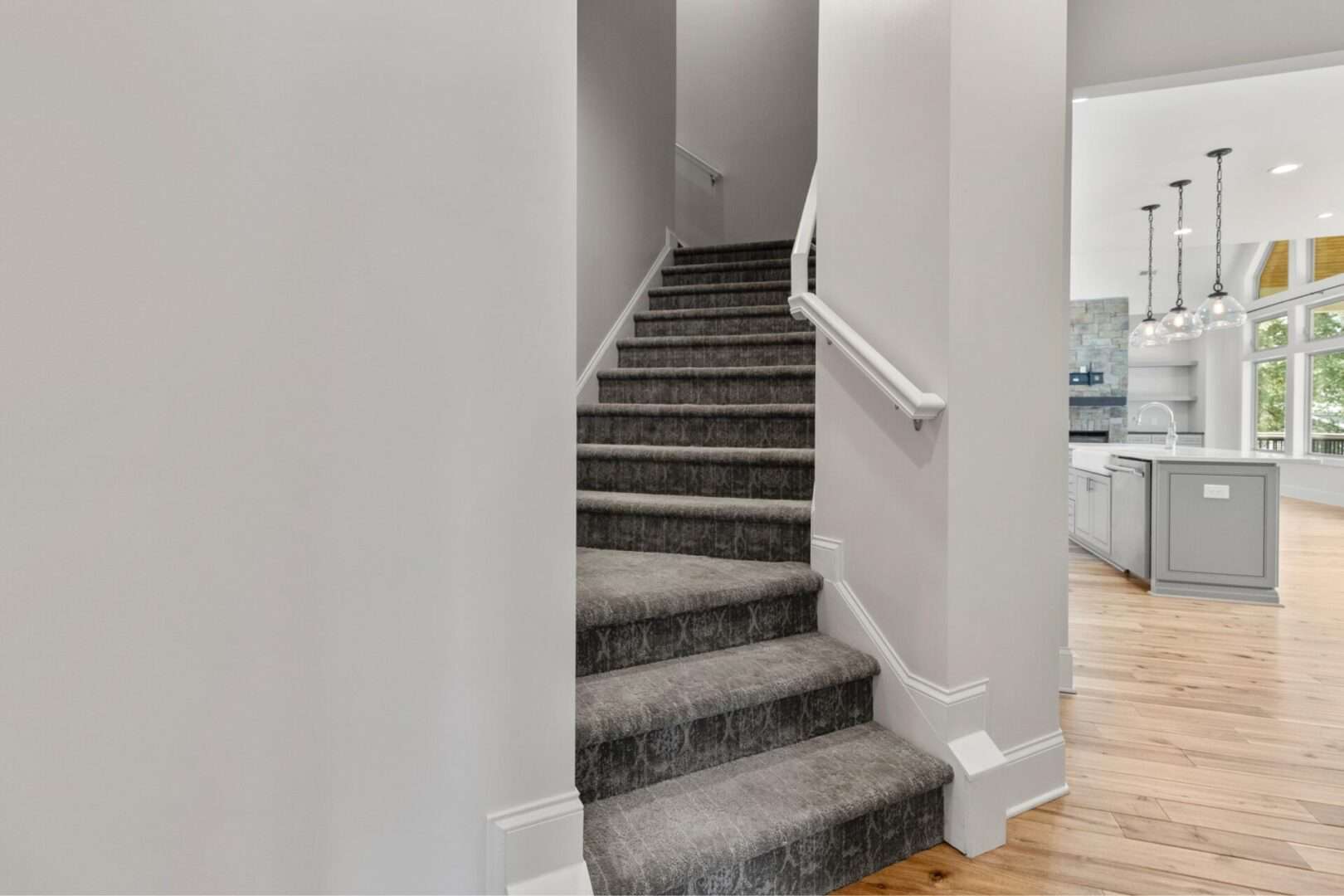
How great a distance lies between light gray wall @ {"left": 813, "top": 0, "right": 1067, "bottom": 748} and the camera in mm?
1679

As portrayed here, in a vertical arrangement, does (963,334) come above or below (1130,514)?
above

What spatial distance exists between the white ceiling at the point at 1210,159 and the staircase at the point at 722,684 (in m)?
2.62

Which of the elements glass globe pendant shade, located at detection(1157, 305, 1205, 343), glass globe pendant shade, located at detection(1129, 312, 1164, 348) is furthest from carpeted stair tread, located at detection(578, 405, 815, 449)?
glass globe pendant shade, located at detection(1129, 312, 1164, 348)

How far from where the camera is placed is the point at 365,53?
1046 mm

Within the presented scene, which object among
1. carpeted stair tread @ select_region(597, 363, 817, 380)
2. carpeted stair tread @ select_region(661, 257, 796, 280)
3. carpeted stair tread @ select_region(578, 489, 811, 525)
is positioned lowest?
carpeted stair tread @ select_region(578, 489, 811, 525)

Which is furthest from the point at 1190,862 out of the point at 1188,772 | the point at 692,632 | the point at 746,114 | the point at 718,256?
the point at 746,114

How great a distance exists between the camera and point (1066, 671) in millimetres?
2576

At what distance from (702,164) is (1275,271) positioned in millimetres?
9092

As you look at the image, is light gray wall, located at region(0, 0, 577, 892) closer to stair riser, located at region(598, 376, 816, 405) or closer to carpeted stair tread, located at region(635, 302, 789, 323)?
stair riser, located at region(598, 376, 816, 405)

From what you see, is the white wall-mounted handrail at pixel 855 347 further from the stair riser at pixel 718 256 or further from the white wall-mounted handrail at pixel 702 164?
the white wall-mounted handrail at pixel 702 164

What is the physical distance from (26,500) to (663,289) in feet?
11.6

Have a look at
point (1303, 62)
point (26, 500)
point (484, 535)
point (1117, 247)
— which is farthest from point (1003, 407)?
point (1117, 247)

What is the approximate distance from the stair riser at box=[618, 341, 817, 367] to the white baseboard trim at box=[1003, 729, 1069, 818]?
1802mm

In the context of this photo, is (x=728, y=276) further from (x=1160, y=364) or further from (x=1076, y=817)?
(x=1160, y=364)
